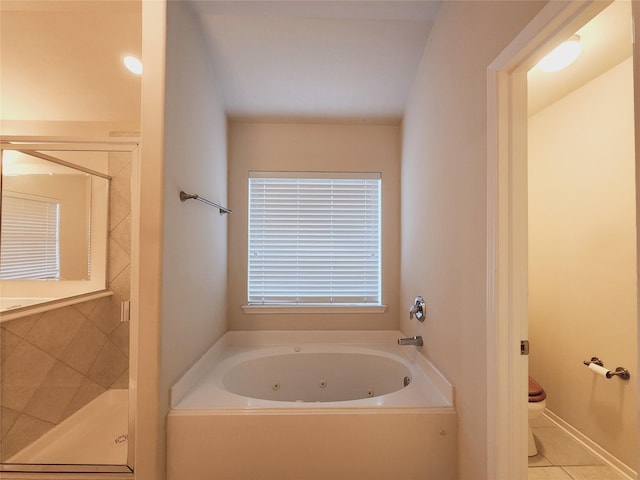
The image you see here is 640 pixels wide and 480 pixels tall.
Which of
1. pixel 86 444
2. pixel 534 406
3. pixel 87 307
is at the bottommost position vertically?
pixel 86 444

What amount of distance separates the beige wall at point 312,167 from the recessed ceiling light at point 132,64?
0.72 m

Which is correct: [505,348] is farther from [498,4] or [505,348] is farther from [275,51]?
[275,51]

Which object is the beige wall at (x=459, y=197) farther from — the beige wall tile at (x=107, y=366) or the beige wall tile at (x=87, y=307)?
the beige wall tile at (x=87, y=307)

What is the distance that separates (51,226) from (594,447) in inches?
149

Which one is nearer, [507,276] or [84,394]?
[507,276]

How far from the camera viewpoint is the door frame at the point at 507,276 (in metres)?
0.93

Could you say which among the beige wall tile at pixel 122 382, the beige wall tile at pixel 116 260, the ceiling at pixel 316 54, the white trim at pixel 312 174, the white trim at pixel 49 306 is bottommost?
the beige wall tile at pixel 122 382

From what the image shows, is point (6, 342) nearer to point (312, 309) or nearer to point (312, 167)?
point (312, 309)

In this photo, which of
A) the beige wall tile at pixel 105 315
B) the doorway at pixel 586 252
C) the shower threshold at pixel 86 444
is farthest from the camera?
the beige wall tile at pixel 105 315

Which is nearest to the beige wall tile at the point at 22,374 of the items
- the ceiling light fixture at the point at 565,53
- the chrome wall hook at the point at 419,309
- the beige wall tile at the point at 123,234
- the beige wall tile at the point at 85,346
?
the beige wall tile at the point at 85,346

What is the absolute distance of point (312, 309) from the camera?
7.32 feet

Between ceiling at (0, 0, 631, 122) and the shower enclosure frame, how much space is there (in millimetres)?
286

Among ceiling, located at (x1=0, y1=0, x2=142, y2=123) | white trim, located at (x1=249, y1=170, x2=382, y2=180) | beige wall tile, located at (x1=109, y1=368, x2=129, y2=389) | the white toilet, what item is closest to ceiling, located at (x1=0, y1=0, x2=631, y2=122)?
ceiling, located at (x1=0, y1=0, x2=142, y2=123)

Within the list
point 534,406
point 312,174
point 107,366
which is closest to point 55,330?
point 107,366
